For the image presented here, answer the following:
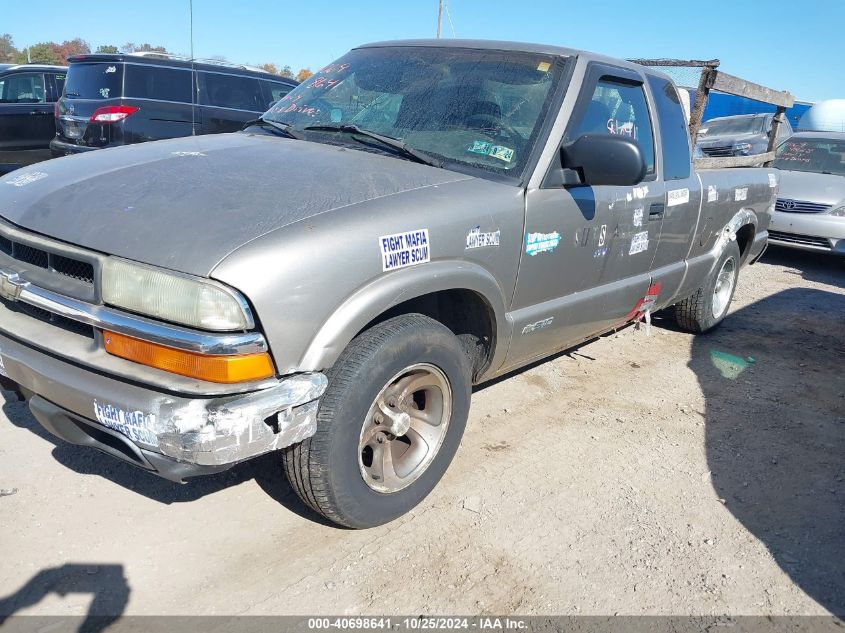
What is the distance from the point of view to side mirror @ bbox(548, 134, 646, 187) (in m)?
3.05

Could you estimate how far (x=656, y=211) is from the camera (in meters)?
4.05

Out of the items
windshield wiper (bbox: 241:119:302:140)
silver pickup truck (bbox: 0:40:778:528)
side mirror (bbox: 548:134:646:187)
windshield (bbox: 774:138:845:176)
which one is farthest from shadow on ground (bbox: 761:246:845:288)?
windshield wiper (bbox: 241:119:302:140)

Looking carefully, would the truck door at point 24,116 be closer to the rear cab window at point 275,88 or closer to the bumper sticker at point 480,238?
the rear cab window at point 275,88

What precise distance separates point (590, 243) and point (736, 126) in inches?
432

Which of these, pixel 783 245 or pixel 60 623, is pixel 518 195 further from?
pixel 783 245

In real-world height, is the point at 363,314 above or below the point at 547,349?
above

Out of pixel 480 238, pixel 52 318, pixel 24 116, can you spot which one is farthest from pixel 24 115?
pixel 480 238

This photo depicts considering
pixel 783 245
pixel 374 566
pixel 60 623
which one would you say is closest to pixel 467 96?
pixel 374 566

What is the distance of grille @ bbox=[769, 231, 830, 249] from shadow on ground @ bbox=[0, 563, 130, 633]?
360 inches

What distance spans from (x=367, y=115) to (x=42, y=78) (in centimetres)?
951

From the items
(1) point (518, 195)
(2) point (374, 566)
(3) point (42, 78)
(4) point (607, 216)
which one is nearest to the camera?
(2) point (374, 566)

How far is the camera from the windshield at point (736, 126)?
12.5m

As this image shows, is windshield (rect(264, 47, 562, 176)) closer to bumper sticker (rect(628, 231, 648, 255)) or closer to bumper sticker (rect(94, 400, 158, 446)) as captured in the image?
bumper sticker (rect(628, 231, 648, 255))

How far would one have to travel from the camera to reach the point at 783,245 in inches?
364
